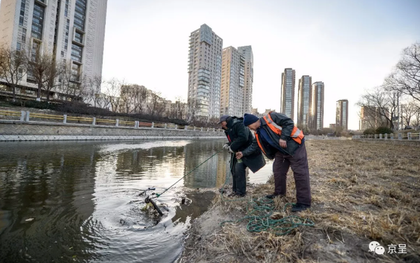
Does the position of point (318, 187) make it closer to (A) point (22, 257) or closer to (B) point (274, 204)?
(B) point (274, 204)

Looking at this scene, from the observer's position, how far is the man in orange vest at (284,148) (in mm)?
2730

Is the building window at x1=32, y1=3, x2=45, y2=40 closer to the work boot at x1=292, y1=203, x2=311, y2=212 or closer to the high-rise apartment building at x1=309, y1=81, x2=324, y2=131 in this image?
the work boot at x1=292, y1=203, x2=311, y2=212

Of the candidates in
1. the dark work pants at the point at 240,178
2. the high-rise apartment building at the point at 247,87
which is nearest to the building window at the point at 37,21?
the dark work pants at the point at 240,178

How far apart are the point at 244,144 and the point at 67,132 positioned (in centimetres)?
1983

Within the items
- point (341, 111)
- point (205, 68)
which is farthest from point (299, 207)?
point (341, 111)

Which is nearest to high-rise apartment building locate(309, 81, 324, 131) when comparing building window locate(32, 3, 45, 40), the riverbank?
the riverbank

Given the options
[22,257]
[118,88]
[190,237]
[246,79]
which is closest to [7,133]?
[22,257]

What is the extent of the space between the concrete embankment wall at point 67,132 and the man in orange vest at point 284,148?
18423 millimetres

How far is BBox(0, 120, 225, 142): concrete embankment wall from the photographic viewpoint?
14.3 m

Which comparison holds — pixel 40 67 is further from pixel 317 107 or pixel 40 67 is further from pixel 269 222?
pixel 317 107

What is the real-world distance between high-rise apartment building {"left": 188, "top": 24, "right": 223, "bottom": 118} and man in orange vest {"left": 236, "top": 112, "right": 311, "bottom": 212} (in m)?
95.5

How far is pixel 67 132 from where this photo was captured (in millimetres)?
18141
